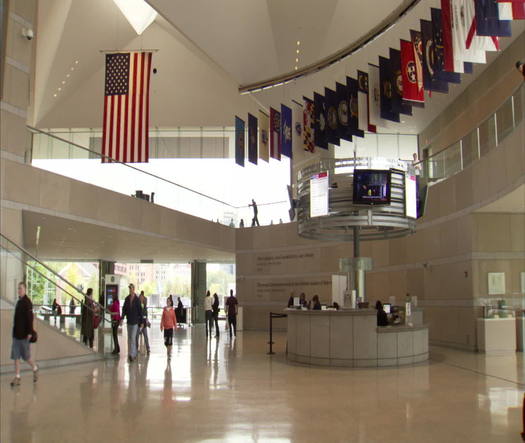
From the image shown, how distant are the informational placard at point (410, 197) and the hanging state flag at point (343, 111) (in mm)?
5357

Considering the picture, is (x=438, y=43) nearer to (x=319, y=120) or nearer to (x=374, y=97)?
(x=374, y=97)

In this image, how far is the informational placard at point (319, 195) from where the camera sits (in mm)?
15883

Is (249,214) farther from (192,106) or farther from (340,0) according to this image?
(340,0)

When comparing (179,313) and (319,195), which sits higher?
(319,195)

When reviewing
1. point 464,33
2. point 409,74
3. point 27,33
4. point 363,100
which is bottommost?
point 464,33

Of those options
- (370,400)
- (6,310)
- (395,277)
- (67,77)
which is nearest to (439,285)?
(395,277)

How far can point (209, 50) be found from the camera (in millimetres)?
25719

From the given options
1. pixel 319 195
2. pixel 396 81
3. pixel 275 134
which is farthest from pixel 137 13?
pixel 319 195

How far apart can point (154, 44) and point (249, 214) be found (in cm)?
1204

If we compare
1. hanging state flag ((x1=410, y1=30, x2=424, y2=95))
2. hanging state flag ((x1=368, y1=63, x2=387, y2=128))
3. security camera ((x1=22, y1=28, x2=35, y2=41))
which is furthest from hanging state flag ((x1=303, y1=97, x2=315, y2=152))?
security camera ((x1=22, y1=28, x2=35, y2=41))

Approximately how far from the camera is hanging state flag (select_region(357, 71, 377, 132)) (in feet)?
64.7

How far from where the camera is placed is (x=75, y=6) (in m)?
27.7

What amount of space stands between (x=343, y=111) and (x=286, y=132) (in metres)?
4.36

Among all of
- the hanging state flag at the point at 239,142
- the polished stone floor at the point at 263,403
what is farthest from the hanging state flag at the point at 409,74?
the hanging state flag at the point at 239,142
